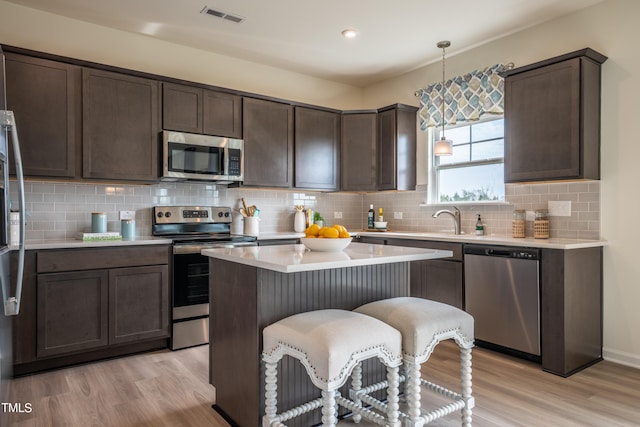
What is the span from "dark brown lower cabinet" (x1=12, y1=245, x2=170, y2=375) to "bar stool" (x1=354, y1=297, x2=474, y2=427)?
6.14 feet

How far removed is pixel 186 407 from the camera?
233cm

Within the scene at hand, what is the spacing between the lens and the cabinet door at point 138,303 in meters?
3.10

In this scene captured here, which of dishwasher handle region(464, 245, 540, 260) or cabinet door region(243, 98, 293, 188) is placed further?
cabinet door region(243, 98, 293, 188)

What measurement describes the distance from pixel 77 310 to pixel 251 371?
1679mm

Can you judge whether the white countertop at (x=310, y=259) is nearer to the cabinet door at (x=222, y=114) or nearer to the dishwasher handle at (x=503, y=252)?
the dishwasher handle at (x=503, y=252)

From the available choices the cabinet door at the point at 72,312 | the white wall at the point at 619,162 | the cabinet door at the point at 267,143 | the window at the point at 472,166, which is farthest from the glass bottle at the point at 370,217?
the cabinet door at the point at 72,312

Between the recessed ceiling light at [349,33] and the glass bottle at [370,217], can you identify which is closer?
the recessed ceiling light at [349,33]

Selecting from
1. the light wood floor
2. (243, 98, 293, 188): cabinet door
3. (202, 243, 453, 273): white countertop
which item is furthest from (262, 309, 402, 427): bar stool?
(243, 98, 293, 188): cabinet door

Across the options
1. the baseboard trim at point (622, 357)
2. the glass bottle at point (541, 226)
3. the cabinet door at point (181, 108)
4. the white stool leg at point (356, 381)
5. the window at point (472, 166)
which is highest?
the cabinet door at point (181, 108)

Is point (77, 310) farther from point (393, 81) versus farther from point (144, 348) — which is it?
point (393, 81)

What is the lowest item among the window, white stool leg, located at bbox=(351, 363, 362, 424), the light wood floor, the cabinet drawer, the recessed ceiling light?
the light wood floor

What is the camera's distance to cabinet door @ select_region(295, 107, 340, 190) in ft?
14.5

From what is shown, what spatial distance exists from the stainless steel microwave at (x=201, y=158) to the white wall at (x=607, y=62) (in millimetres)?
799

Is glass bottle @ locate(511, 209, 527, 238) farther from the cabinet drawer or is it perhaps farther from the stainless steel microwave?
the cabinet drawer
